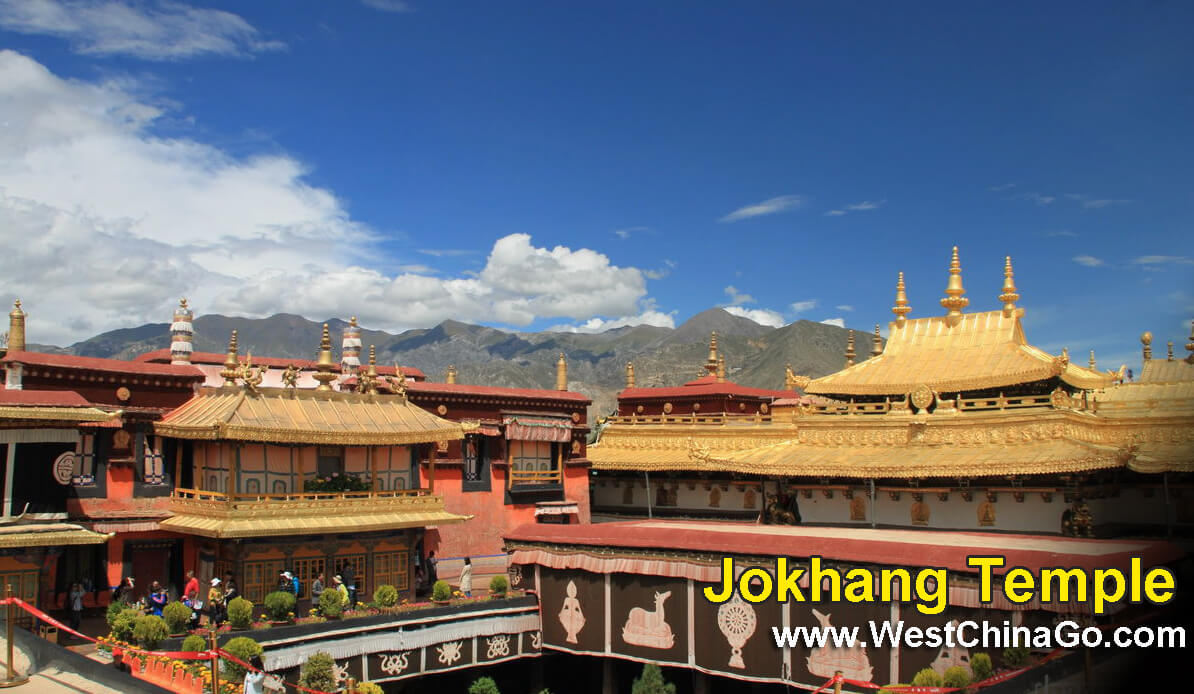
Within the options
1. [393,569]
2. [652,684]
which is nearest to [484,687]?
[393,569]

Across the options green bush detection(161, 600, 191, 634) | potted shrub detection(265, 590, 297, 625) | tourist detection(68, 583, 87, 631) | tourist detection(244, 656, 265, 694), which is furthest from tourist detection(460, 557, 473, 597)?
tourist detection(244, 656, 265, 694)

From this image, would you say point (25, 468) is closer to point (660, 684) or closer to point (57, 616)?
point (57, 616)

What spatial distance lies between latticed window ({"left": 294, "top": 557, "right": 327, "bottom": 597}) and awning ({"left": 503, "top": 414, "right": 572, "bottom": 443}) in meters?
7.78

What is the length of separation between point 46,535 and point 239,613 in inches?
187

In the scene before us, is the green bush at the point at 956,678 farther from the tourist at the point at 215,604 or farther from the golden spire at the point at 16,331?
the golden spire at the point at 16,331

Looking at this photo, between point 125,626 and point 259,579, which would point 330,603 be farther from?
point 125,626

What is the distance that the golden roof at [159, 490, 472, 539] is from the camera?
23.4 m

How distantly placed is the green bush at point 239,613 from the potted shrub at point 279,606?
60 centimetres

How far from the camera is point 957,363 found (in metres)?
30.1

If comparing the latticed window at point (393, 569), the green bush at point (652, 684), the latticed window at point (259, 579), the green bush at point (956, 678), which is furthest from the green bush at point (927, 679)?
the latticed window at point (259, 579)

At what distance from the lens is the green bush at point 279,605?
22.4 metres

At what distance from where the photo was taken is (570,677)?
92.5 ft

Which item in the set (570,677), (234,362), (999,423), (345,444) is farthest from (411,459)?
(999,423)

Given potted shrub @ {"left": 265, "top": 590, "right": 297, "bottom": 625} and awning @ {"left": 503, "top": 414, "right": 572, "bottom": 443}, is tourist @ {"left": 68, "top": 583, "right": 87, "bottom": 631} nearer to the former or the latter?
potted shrub @ {"left": 265, "top": 590, "right": 297, "bottom": 625}
